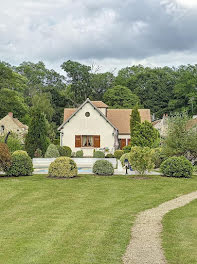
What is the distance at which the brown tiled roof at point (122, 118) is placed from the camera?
4397 cm

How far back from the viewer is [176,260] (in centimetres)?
795

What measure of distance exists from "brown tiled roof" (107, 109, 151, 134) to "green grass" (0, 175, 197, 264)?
2190 centimetres

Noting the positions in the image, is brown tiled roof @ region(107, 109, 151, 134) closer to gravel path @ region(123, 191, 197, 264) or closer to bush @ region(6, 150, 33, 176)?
bush @ region(6, 150, 33, 176)

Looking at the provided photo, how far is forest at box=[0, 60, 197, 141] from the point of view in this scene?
6619cm

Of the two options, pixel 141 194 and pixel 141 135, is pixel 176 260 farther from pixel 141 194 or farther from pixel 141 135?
pixel 141 135

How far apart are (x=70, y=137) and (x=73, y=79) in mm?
33567

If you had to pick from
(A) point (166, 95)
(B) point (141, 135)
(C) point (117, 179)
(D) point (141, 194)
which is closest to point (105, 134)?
(B) point (141, 135)

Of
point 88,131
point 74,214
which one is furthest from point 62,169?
point 88,131

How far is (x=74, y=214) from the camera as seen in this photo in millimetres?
12641

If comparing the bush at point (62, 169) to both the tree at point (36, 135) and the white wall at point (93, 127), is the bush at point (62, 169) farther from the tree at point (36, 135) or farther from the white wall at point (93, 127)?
the white wall at point (93, 127)

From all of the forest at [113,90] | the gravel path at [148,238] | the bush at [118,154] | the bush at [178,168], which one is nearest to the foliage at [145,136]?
the bush at [118,154]

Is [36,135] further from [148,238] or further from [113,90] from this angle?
[113,90]

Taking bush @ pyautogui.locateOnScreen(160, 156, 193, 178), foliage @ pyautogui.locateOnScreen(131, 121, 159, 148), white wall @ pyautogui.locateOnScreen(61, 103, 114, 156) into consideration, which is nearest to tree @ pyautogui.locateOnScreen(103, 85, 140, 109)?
white wall @ pyautogui.locateOnScreen(61, 103, 114, 156)

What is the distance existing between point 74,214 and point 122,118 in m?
33.1
